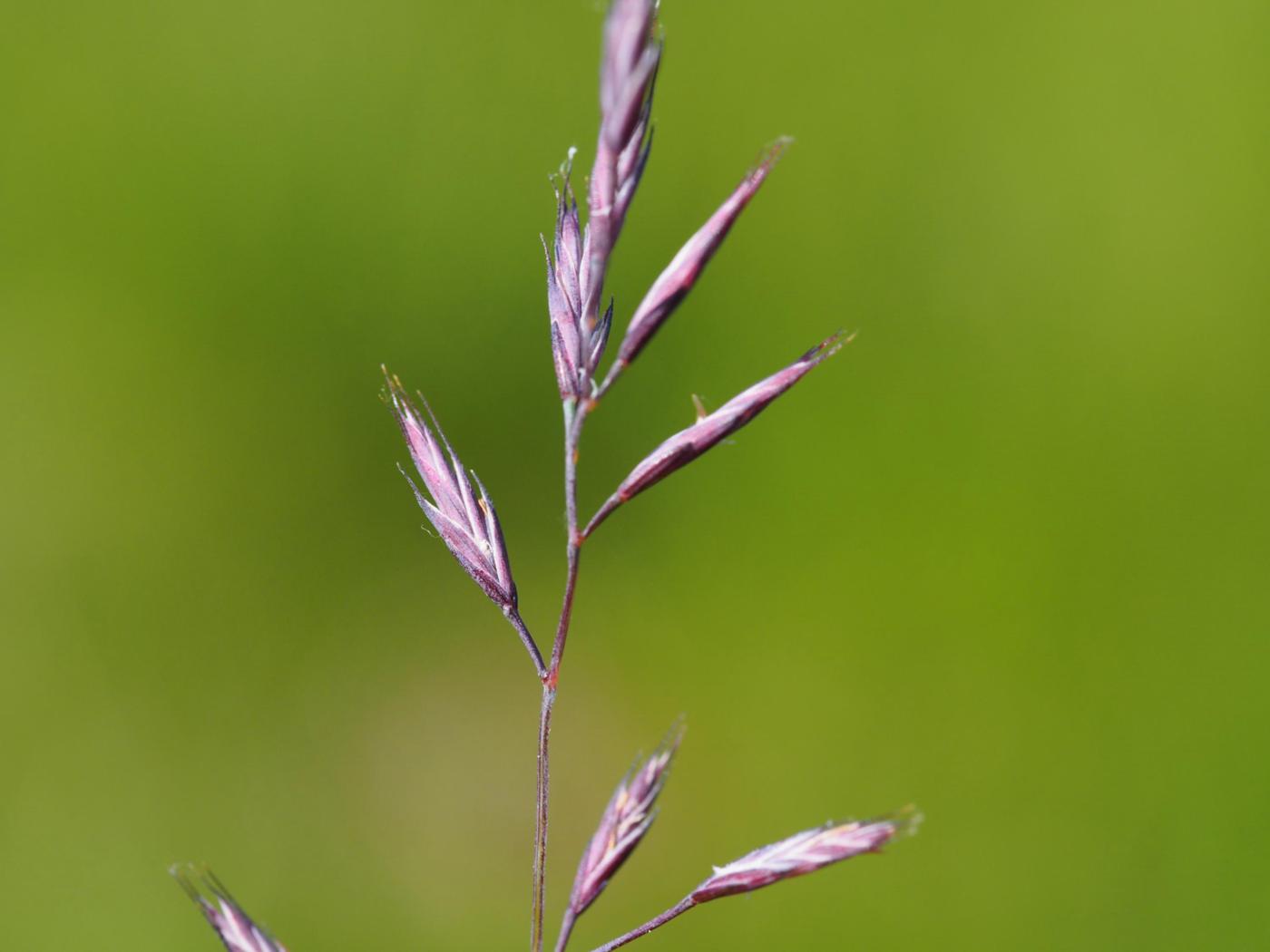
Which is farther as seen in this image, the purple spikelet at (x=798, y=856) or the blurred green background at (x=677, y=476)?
the blurred green background at (x=677, y=476)

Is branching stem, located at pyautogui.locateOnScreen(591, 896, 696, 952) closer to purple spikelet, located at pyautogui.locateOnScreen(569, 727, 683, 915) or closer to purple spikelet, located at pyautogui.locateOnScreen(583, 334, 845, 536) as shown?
purple spikelet, located at pyautogui.locateOnScreen(569, 727, 683, 915)

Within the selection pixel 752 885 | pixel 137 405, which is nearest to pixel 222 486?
pixel 137 405

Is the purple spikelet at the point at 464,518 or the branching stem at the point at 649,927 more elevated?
the purple spikelet at the point at 464,518

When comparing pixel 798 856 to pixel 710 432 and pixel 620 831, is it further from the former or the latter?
pixel 710 432

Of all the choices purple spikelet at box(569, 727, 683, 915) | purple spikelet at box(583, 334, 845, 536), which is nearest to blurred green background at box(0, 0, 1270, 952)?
purple spikelet at box(569, 727, 683, 915)

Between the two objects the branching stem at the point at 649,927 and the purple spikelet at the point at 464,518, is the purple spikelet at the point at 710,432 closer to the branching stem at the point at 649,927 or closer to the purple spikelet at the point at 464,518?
the purple spikelet at the point at 464,518

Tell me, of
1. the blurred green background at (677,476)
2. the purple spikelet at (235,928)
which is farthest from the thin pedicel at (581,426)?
the blurred green background at (677,476)
